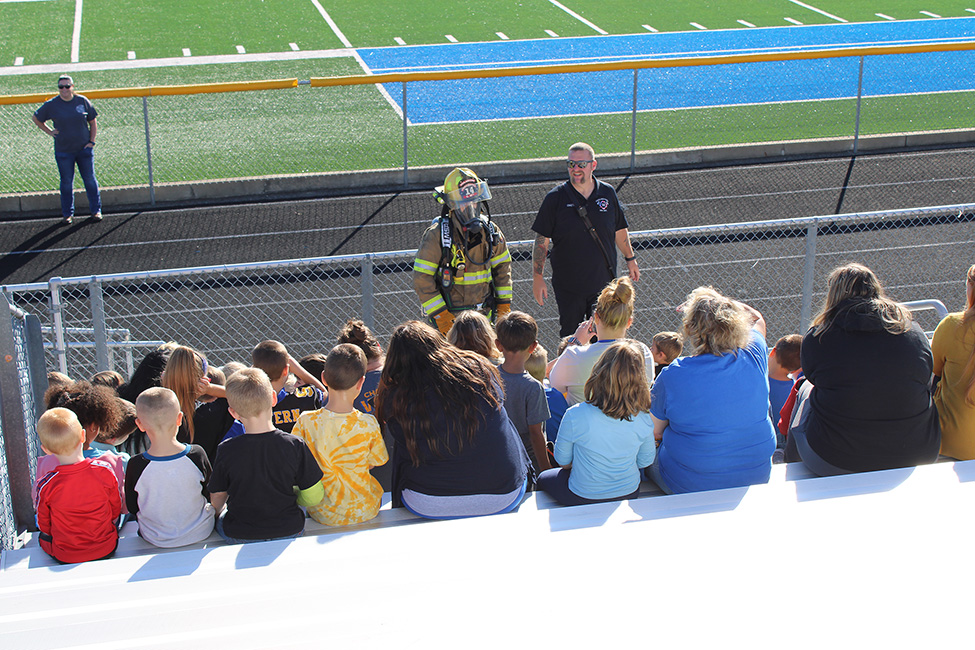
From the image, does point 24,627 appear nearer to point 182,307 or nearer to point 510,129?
point 182,307

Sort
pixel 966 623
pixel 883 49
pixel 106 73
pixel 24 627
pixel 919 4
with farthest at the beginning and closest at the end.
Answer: pixel 919 4 → pixel 106 73 → pixel 883 49 → pixel 24 627 → pixel 966 623

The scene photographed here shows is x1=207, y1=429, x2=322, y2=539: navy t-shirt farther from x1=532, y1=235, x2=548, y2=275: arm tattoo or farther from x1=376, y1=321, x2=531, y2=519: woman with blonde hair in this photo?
x1=532, y1=235, x2=548, y2=275: arm tattoo

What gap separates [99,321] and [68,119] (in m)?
6.51

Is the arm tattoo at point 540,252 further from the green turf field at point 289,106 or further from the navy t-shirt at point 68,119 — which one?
the navy t-shirt at point 68,119

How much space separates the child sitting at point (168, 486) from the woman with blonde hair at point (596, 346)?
2.17 m

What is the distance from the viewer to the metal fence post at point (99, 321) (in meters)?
6.45

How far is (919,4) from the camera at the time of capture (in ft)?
92.7

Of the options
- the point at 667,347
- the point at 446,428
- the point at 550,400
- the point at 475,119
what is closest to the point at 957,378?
the point at 667,347

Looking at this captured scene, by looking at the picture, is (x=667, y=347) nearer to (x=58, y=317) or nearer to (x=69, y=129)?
(x=58, y=317)

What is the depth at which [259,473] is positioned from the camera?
4.16 m

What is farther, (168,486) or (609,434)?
(609,434)

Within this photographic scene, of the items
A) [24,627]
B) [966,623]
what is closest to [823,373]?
[966,623]

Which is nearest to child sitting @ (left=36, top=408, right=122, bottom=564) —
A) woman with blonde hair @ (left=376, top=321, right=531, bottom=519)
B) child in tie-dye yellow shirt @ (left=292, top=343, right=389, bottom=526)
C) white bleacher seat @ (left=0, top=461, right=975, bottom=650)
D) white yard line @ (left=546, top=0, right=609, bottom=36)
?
white bleacher seat @ (left=0, top=461, right=975, bottom=650)

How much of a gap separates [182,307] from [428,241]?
12.8ft
